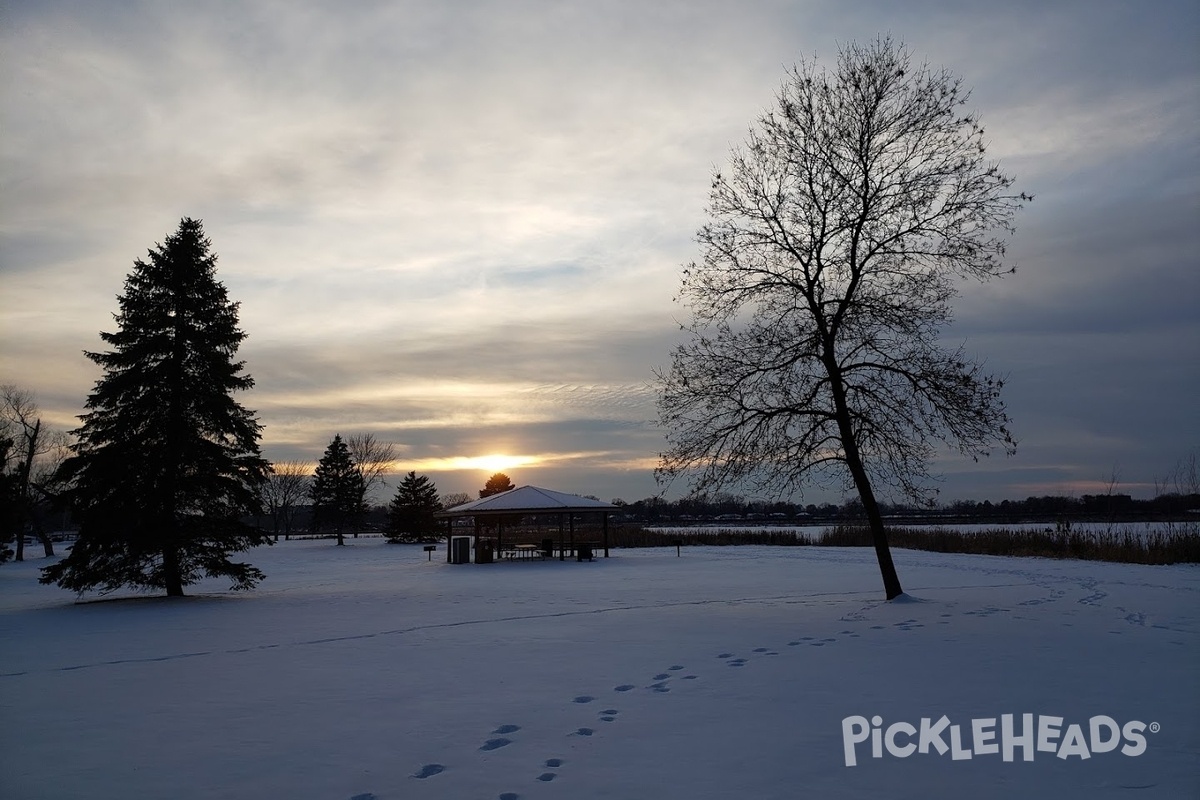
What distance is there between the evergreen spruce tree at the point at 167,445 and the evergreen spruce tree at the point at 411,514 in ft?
111

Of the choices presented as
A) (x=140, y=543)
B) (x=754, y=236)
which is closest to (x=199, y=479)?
(x=140, y=543)

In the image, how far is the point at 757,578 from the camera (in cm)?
2036

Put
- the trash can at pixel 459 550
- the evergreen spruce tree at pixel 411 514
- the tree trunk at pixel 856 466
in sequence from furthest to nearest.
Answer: the evergreen spruce tree at pixel 411 514, the trash can at pixel 459 550, the tree trunk at pixel 856 466

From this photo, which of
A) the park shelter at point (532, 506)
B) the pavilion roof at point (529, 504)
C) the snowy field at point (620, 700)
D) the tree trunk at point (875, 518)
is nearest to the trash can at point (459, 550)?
the park shelter at point (532, 506)

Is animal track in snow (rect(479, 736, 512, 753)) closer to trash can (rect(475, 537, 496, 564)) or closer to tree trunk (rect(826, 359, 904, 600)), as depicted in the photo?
tree trunk (rect(826, 359, 904, 600))

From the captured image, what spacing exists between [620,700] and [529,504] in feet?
82.8

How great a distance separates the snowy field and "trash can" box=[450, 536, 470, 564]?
16.6 metres

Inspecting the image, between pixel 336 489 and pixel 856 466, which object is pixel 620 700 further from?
pixel 336 489

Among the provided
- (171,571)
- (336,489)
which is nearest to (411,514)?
(336,489)

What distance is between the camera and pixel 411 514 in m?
53.2

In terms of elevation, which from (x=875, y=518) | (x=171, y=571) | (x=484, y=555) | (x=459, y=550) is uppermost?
(x=875, y=518)

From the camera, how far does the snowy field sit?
5062mm

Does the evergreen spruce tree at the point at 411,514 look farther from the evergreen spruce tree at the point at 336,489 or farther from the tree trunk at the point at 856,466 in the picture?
the tree trunk at the point at 856,466

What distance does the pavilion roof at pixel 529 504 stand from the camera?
31.4 meters
